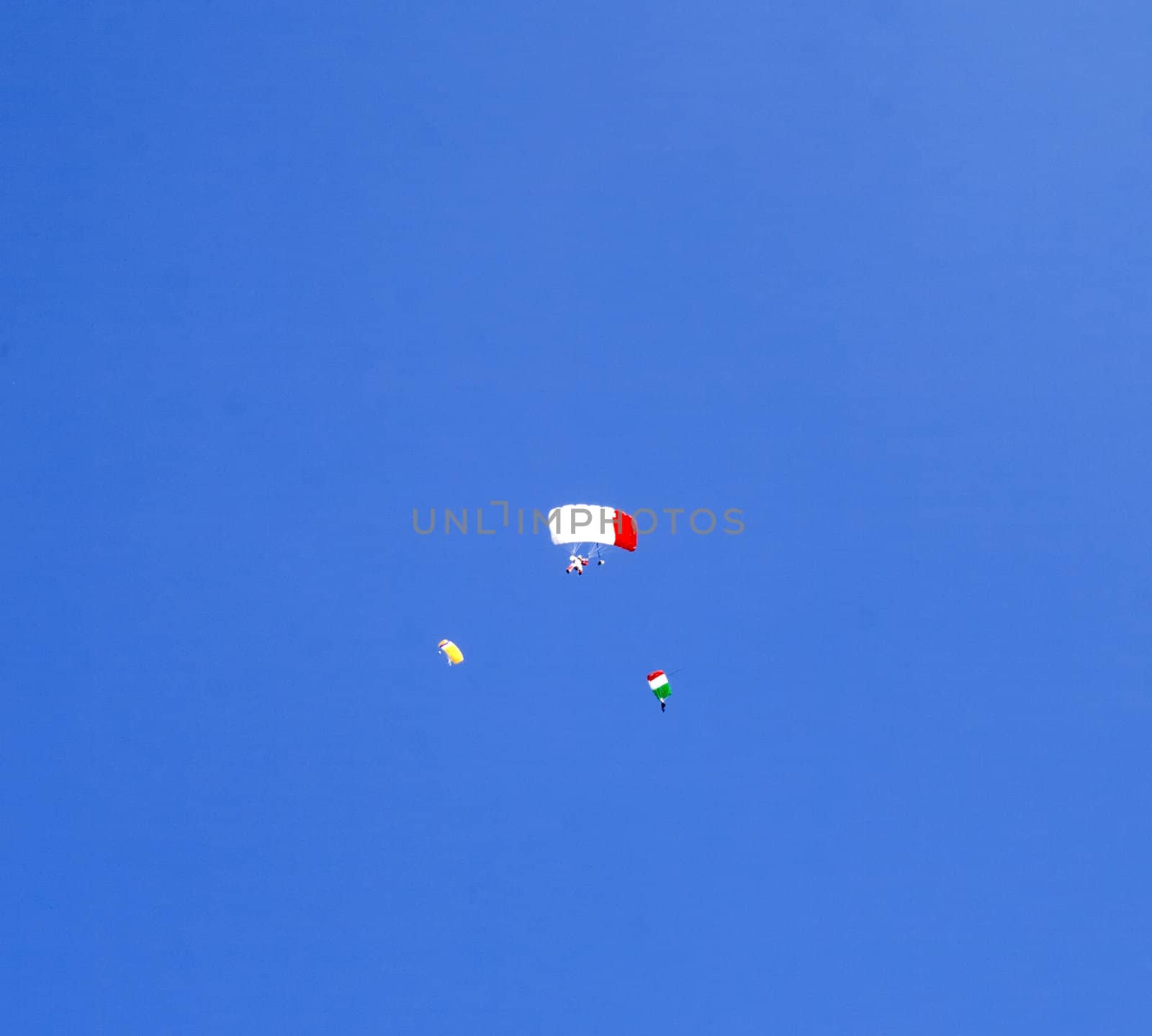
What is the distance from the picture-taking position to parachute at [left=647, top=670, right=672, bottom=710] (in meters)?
25.1

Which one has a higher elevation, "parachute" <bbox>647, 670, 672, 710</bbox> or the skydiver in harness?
the skydiver in harness

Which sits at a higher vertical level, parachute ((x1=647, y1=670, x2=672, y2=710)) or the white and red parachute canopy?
the white and red parachute canopy

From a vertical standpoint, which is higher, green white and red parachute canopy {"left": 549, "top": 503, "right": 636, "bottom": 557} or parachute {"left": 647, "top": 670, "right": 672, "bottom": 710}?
green white and red parachute canopy {"left": 549, "top": 503, "right": 636, "bottom": 557}

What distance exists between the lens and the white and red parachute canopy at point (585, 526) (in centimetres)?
2433

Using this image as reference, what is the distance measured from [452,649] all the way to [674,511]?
7068 mm

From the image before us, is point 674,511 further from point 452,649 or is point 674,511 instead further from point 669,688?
point 452,649

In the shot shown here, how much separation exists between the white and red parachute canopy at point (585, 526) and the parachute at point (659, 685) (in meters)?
3.64

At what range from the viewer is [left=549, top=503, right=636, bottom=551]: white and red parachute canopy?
24.3 m

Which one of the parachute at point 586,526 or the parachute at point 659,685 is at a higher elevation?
the parachute at point 586,526

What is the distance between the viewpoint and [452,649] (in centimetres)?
2561

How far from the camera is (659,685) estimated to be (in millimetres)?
25125

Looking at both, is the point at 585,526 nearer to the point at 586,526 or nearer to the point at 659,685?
the point at 586,526

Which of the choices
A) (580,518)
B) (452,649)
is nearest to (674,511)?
(580,518)

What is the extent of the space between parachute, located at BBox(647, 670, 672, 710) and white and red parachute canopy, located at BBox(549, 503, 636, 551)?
3.64m
